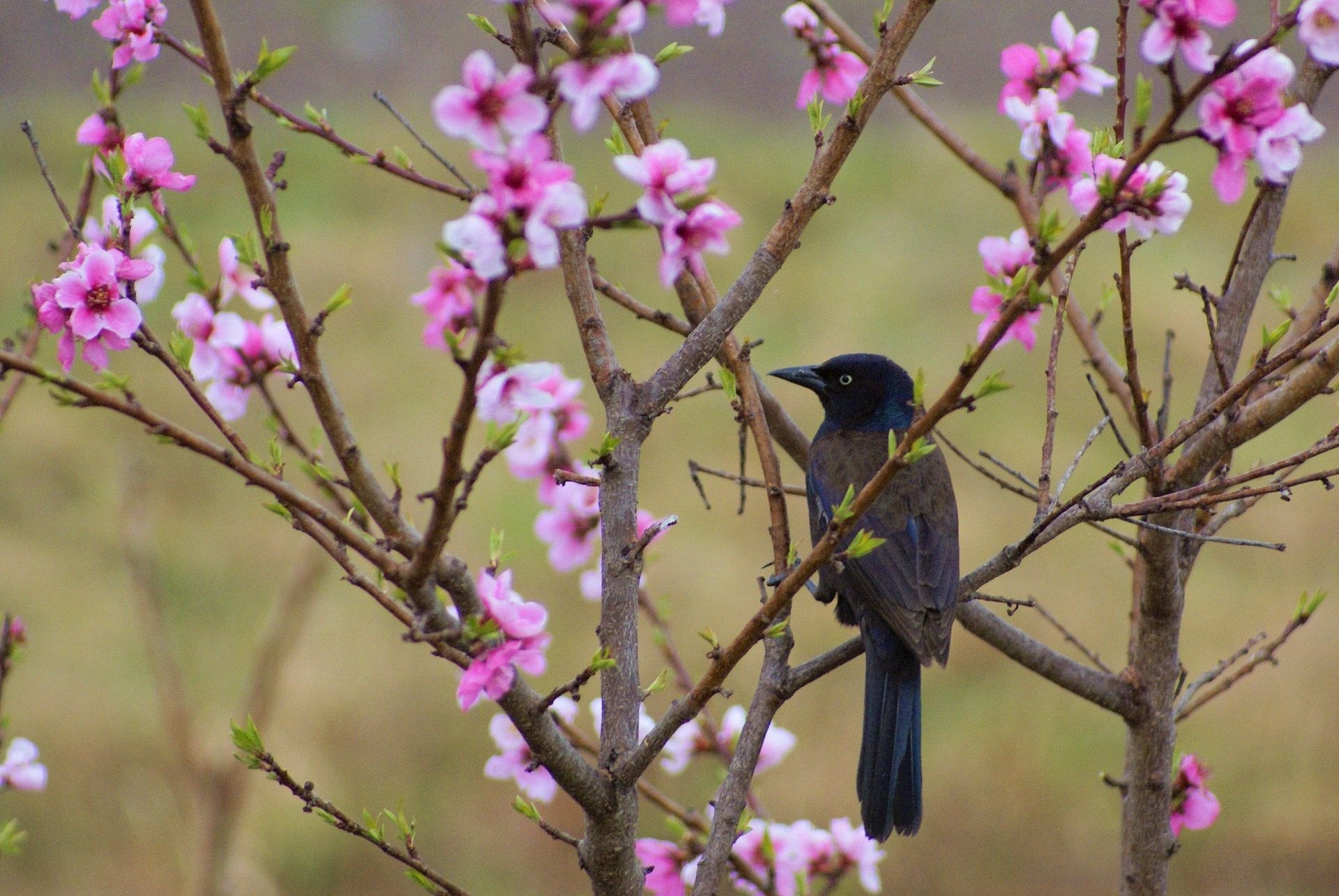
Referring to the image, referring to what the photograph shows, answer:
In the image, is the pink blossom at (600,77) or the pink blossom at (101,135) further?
the pink blossom at (101,135)

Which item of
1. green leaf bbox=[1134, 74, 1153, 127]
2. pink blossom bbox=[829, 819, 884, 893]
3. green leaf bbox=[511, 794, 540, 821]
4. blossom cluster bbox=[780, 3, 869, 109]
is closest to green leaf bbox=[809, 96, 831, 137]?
blossom cluster bbox=[780, 3, 869, 109]

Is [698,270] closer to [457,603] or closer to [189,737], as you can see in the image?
[457,603]

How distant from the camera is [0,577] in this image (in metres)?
7.40

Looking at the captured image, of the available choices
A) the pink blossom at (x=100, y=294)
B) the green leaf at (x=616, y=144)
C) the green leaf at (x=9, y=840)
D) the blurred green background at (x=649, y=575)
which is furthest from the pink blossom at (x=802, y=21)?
the blurred green background at (x=649, y=575)

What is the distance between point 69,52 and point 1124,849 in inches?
556

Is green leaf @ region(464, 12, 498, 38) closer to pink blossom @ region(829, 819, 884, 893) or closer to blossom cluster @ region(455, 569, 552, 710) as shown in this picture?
blossom cluster @ region(455, 569, 552, 710)

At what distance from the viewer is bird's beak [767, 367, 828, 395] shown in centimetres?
339

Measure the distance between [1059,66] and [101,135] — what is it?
1.66m

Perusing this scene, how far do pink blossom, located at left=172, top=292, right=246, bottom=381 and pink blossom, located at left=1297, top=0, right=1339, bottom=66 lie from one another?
150 centimetres

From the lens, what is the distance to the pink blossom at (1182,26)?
4.07 feet

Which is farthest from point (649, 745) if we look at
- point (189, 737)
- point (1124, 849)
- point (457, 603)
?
point (189, 737)

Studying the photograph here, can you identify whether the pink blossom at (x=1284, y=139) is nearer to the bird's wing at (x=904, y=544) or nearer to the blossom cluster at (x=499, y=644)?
the blossom cluster at (x=499, y=644)

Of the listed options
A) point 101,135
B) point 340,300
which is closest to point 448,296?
point 340,300

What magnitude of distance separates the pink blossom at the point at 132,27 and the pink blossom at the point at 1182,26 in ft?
4.18
